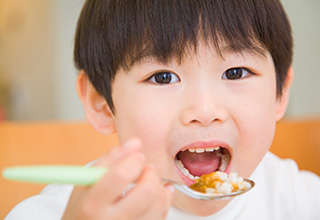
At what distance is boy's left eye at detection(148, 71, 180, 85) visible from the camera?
749 mm

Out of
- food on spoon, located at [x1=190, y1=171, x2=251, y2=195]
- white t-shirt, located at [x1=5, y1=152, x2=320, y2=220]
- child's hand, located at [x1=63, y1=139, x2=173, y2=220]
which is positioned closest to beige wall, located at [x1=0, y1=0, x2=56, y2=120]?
white t-shirt, located at [x1=5, y1=152, x2=320, y2=220]

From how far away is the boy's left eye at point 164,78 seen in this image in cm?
75

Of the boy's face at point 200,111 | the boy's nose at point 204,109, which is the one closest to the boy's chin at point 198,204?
the boy's face at point 200,111

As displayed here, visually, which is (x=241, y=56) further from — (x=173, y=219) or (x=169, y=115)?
(x=173, y=219)

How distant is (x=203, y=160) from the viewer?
2.61ft

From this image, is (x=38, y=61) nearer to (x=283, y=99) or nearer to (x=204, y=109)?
(x=283, y=99)

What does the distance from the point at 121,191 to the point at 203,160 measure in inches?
15.2

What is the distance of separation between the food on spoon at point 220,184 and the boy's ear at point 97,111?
0.29 m

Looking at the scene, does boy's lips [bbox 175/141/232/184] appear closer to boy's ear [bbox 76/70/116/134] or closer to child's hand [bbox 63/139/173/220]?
boy's ear [bbox 76/70/116/134]

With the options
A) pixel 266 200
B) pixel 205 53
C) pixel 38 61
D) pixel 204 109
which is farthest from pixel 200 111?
pixel 38 61

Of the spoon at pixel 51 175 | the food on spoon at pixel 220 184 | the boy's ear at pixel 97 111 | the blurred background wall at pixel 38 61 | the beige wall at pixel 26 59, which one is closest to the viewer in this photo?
the spoon at pixel 51 175

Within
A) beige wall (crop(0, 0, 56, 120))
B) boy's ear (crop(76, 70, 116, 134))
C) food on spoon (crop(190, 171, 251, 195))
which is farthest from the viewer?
beige wall (crop(0, 0, 56, 120))

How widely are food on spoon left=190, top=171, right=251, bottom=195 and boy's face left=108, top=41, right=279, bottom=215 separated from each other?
0.18 feet

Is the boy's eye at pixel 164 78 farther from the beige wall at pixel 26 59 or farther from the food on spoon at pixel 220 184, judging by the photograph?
the beige wall at pixel 26 59
